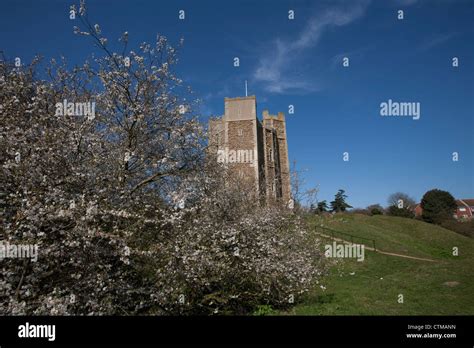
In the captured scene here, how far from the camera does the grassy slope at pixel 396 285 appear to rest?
9133mm

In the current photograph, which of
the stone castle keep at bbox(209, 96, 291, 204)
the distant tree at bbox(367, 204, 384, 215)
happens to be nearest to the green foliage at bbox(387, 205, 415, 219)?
the distant tree at bbox(367, 204, 384, 215)

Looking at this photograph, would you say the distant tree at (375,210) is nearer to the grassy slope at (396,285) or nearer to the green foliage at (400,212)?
the green foliage at (400,212)

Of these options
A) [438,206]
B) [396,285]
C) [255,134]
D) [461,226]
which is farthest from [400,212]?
[396,285]

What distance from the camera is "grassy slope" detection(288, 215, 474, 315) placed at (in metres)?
9.13

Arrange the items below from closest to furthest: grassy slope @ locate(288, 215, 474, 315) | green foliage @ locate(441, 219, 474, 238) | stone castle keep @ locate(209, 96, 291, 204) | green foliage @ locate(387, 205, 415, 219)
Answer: grassy slope @ locate(288, 215, 474, 315) → green foliage @ locate(441, 219, 474, 238) → stone castle keep @ locate(209, 96, 291, 204) → green foliage @ locate(387, 205, 415, 219)

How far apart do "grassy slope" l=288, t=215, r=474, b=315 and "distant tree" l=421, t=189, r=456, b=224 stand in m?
8.80

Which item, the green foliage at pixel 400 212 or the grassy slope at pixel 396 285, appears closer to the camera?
the grassy slope at pixel 396 285

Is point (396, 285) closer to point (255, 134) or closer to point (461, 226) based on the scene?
point (255, 134)

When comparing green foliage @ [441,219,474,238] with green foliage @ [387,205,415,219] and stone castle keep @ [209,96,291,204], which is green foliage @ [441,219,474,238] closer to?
green foliage @ [387,205,415,219]

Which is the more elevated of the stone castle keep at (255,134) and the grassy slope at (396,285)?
the stone castle keep at (255,134)

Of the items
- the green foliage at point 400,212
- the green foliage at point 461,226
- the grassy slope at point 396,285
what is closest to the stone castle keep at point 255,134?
the grassy slope at point 396,285

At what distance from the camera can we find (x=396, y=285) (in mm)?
12977

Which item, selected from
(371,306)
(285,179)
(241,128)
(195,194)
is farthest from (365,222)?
(195,194)

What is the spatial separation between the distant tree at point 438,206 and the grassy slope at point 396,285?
8799 mm
